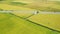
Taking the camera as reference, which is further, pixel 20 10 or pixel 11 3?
pixel 11 3

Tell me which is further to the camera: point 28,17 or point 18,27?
point 28,17

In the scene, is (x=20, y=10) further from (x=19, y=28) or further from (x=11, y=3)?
(x=19, y=28)

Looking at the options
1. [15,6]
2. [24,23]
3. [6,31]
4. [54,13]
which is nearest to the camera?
[6,31]

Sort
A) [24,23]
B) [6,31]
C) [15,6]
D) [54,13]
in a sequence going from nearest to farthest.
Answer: [6,31] → [24,23] → [54,13] → [15,6]

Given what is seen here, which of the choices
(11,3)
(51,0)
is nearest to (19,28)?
(11,3)

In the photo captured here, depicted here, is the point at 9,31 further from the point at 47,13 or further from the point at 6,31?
the point at 47,13

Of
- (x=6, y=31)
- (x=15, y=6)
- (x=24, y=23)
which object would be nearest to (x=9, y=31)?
(x=6, y=31)

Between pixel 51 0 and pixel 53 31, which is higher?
pixel 51 0
